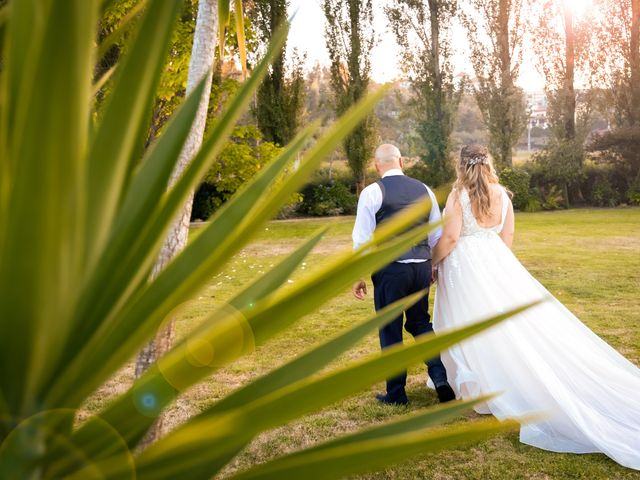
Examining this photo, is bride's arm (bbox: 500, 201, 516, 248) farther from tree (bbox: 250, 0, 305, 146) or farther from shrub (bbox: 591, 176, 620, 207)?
shrub (bbox: 591, 176, 620, 207)

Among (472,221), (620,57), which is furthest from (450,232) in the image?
(620,57)

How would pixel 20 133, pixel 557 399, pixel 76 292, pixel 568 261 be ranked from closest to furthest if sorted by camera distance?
pixel 20 133, pixel 76 292, pixel 557 399, pixel 568 261

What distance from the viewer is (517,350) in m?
4.83

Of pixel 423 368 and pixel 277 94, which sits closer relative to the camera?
pixel 423 368

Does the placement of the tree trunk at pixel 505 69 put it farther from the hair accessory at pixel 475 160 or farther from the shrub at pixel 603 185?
the hair accessory at pixel 475 160

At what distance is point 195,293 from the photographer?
83 centimetres

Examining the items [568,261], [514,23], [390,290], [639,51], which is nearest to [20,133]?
[390,290]

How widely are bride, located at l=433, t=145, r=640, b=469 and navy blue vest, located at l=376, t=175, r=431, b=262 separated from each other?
0.32m

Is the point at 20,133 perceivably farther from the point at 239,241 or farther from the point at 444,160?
the point at 444,160

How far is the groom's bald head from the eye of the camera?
527cm

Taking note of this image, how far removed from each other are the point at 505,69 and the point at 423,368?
24125 mm

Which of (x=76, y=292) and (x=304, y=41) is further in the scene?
(x=304, y=41)

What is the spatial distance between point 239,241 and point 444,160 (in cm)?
2755

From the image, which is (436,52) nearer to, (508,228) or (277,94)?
(277,94)
